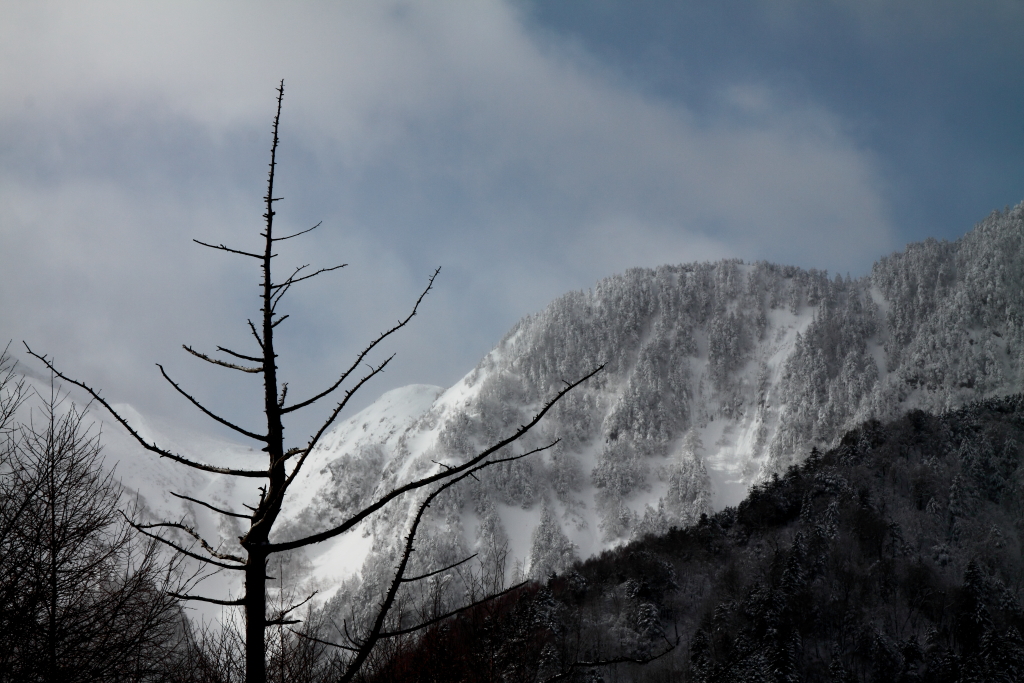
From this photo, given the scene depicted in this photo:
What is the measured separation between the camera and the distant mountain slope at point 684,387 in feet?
347

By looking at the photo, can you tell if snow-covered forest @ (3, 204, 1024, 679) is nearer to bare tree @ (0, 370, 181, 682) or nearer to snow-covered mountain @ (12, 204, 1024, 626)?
snow-covered mountain @ (12, 204, 1024, 626)

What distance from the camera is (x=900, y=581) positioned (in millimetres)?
54344

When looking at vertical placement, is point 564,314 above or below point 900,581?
above

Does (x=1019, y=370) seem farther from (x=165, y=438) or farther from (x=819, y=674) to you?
(x=165, y=438)

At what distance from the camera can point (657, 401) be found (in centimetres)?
12862

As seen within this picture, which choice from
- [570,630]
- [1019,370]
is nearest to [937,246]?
[1019,370]

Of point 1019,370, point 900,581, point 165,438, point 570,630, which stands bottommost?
point 900,581

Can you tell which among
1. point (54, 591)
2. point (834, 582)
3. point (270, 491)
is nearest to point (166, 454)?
point (270, 491)

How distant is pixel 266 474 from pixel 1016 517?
273ft

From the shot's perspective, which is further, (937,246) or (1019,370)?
(937,246)

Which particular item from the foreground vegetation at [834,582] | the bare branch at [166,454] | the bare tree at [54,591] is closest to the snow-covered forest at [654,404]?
the foreground vegetation at [834,582]

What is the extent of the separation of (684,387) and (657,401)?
7.65 meters

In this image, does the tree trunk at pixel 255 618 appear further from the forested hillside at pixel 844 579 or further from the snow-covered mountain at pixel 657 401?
the snow-covered mountain at pixel 657 401

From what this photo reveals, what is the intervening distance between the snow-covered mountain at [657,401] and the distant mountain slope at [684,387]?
36 cm
